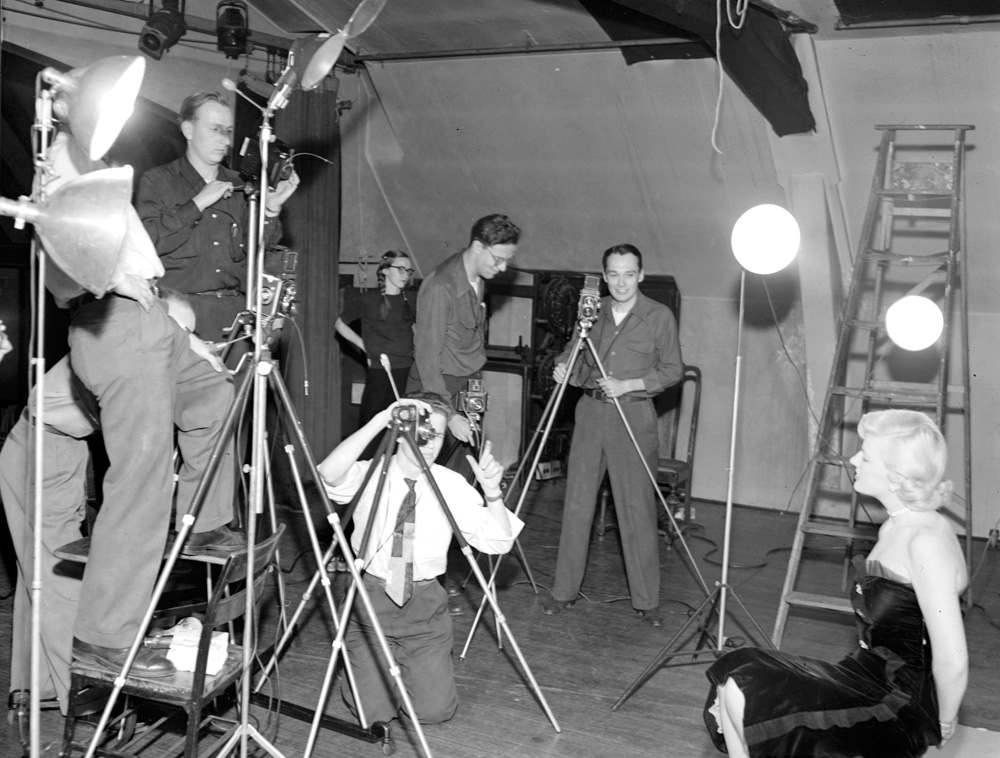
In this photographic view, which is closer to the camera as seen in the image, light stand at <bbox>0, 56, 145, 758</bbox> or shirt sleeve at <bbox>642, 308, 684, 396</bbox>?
light stand at <bbox>0, 56, 145, 758</bbox>

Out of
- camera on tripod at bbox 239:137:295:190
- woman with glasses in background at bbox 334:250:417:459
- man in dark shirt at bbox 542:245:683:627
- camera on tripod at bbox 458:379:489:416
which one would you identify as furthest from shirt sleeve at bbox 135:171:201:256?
woman with glasses in background at bbox 334:250:417:459

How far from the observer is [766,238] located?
3697 mm

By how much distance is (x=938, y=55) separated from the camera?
4.66m

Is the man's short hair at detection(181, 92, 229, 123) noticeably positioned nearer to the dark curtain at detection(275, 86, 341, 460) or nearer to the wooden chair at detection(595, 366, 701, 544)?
the dark curtain at detection(275, 86, 341, 460)

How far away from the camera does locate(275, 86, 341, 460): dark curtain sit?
6.13 meters

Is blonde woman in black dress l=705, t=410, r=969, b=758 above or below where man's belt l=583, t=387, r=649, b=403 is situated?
below

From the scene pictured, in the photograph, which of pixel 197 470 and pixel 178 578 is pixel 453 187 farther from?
pixel 197 470

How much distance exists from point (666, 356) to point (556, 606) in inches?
48.5

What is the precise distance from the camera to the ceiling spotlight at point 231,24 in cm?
535

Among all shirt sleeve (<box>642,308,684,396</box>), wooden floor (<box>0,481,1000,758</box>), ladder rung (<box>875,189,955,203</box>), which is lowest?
wooden floor (<box>0,481,1000,758</box>)

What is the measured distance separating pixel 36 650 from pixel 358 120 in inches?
207

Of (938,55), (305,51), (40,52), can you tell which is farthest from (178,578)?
(938,55)

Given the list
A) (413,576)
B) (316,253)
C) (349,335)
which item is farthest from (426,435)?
(316,253)

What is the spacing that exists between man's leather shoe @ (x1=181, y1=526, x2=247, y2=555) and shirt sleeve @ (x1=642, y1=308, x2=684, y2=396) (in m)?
2.19
